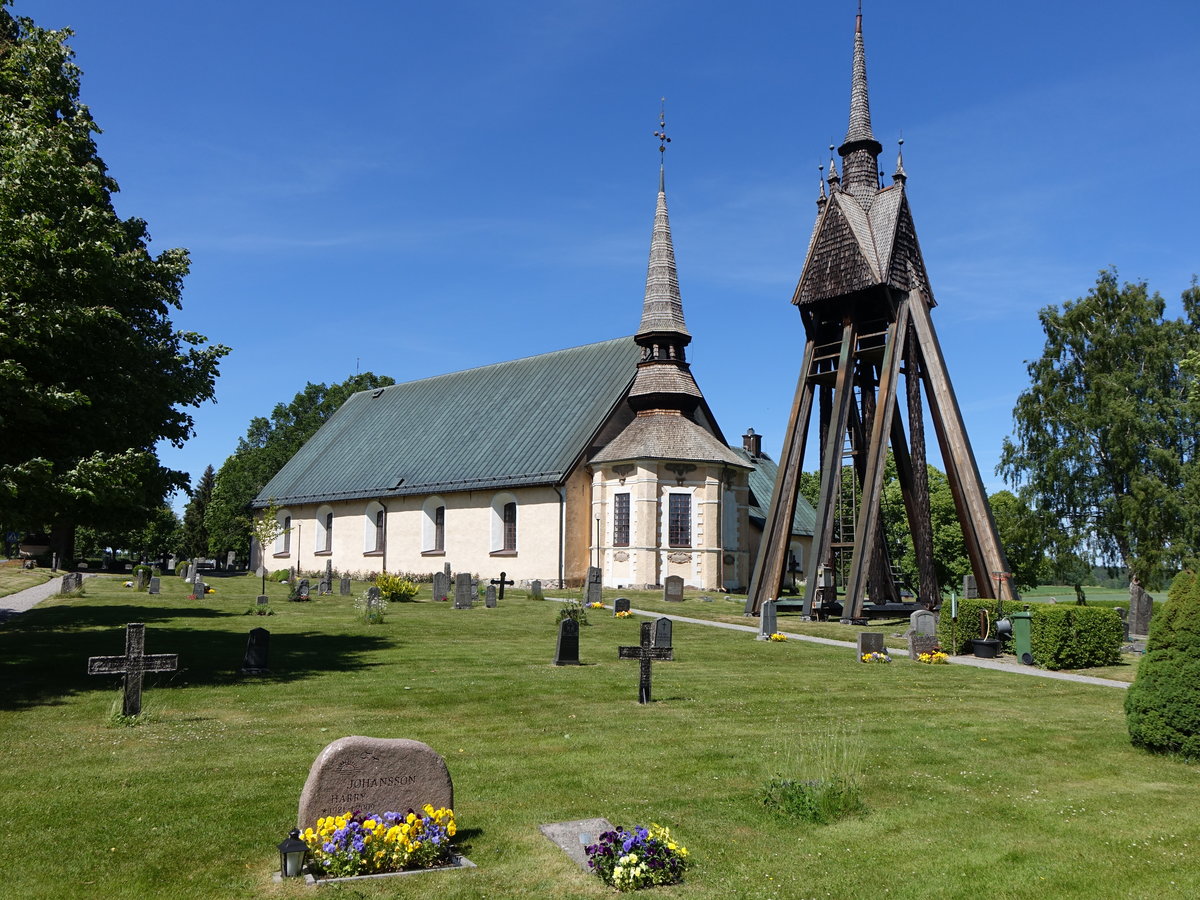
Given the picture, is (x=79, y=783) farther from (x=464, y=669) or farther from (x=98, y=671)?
(x=464, y=669)

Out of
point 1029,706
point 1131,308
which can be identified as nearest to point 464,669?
point 1029,706

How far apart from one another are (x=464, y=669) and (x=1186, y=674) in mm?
10815

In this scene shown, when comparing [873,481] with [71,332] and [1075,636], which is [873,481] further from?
[71,332]

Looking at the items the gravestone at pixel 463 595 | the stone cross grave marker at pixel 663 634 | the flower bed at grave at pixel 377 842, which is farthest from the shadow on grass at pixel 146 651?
the flower bed at grave at pixel 377 842

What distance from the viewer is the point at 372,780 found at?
696 centimetres

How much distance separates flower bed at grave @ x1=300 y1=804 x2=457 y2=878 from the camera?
258 inches

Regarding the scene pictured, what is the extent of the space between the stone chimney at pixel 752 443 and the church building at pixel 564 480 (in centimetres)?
11

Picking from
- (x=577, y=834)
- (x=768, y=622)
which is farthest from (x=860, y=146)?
(x=577, y=834)

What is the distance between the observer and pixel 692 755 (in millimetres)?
10375

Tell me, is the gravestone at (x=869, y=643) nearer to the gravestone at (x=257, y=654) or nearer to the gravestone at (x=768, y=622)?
the gravestone at (x=768, y=622)

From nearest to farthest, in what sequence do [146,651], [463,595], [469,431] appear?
[146,651] < [463,595] < [469,431]

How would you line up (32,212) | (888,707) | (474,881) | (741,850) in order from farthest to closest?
1. (888,707)
2. (32,212)
3. (741,850)
4. (474,881)

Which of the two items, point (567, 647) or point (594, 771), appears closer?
point (594, 771)

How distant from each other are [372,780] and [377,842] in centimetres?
46
